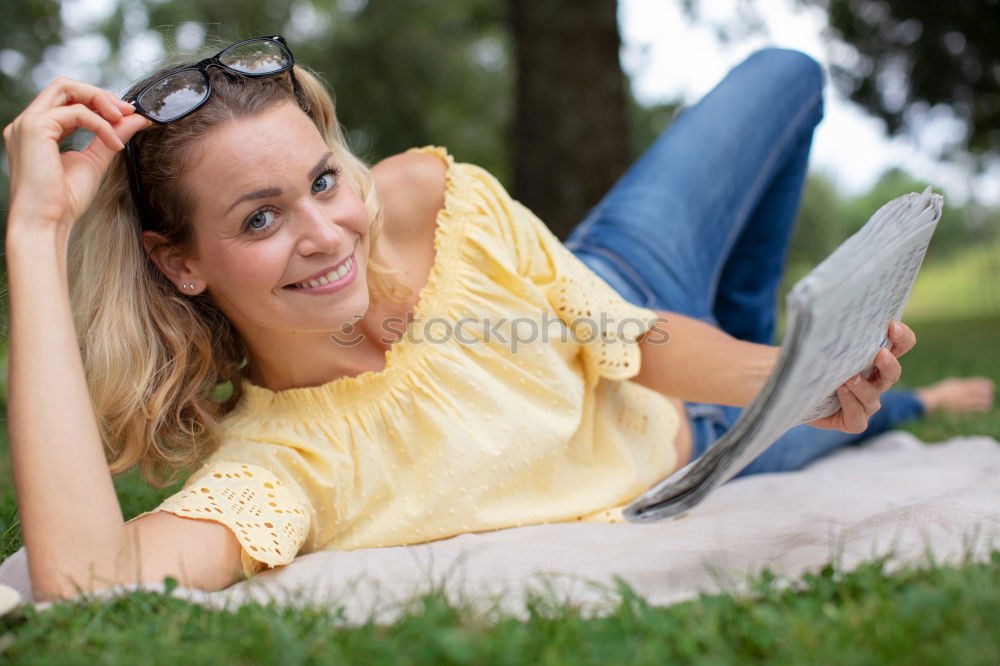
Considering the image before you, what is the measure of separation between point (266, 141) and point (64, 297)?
574 millimetres

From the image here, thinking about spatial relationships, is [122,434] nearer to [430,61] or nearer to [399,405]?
[399,405]

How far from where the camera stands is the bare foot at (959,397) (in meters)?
4.19

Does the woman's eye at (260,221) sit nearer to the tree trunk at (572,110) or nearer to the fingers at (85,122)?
the fingers at (85,122)

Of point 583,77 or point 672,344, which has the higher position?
point 583,77

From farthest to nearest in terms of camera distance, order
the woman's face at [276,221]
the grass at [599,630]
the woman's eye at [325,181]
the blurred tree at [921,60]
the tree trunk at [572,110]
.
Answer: the blurred tree at [921,60] → the tree trunk at [572,110] → the woman's eye at [325,181] → the woman's face at [276,221] → the grass at [599,630]

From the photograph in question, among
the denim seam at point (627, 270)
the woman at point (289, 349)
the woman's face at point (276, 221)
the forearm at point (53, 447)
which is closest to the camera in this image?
the forearm at point (53, 447)

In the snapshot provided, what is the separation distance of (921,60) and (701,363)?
10.8m

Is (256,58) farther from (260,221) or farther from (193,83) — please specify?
(260,221)

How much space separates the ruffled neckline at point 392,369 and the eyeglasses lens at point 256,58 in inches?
22.3

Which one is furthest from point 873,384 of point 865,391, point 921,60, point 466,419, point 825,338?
point 921,60

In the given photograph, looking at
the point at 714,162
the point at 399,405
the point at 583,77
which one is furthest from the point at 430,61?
the point at 399,405

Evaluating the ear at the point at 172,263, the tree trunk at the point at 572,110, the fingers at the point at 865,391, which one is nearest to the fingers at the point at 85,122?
the ear at the point at 172,263

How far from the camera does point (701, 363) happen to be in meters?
2.47

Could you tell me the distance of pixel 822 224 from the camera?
36.2 meters
